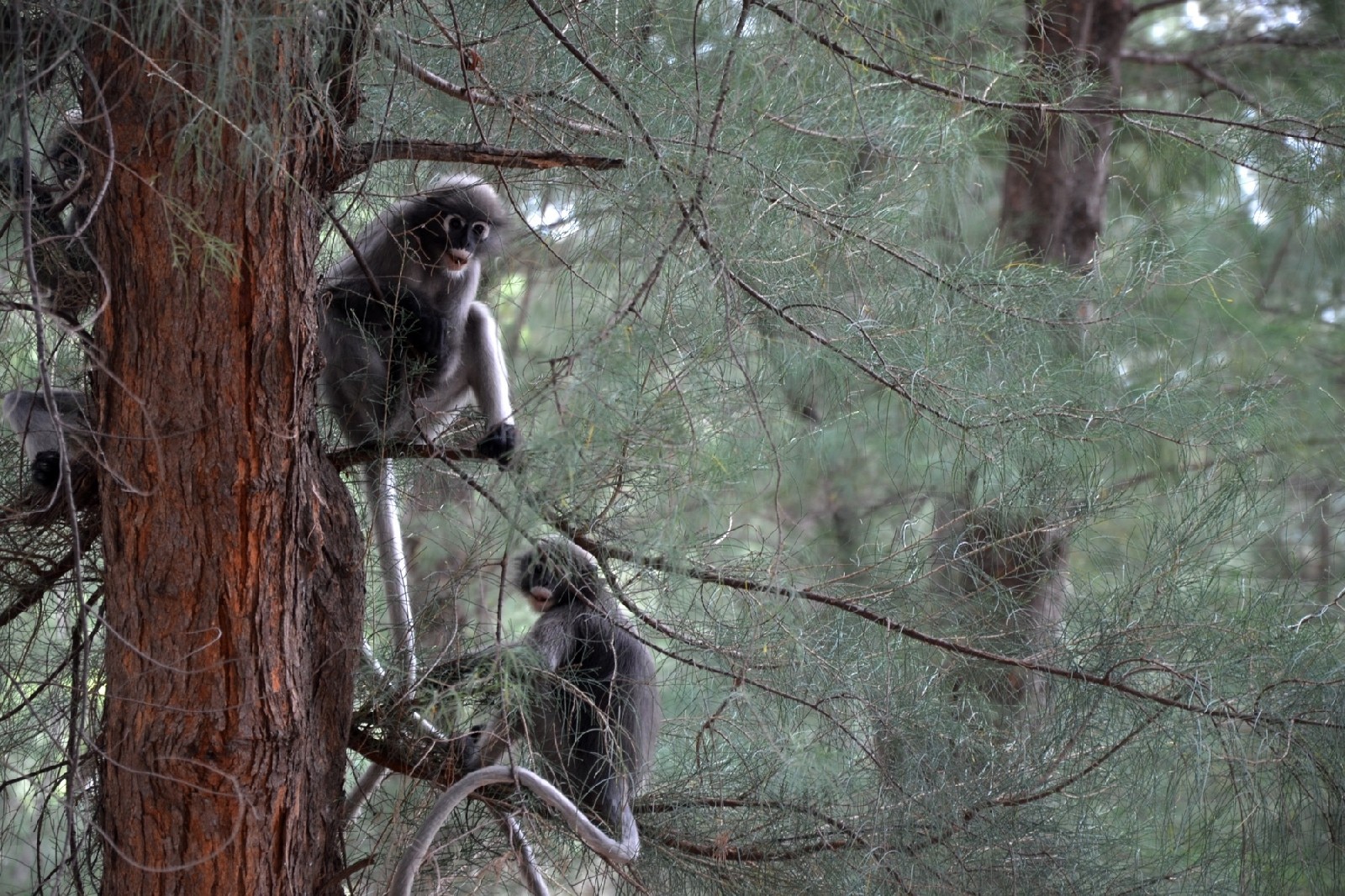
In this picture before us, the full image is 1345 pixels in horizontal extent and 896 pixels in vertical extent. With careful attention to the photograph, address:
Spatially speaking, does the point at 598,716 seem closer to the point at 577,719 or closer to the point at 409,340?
the point at 577,719

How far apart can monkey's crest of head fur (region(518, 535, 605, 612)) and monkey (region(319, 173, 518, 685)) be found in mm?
245

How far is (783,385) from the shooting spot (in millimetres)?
2188

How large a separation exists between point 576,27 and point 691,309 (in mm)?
485

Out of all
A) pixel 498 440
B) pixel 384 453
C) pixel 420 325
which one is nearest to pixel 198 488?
pixel 384 453

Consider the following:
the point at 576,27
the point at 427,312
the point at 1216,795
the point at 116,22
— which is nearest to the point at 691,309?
the point at 576,27

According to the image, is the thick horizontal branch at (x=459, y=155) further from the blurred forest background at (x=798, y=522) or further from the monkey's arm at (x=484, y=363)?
the monkey's arm at (x=484, y=363)

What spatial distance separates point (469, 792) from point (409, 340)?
989 millimetres

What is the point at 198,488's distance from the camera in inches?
59.3

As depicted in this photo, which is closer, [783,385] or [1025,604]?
[1025,604]

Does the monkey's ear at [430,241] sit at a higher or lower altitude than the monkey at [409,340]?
A: higher

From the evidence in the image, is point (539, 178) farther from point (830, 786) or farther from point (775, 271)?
point (830, 786)

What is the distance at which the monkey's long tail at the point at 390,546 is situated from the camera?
204cm

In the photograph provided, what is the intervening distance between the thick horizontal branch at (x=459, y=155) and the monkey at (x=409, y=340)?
26cm

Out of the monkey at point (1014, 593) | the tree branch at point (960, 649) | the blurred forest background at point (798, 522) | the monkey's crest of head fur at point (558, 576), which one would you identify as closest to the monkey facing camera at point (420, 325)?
the blurred forest background at point (798, 522)
